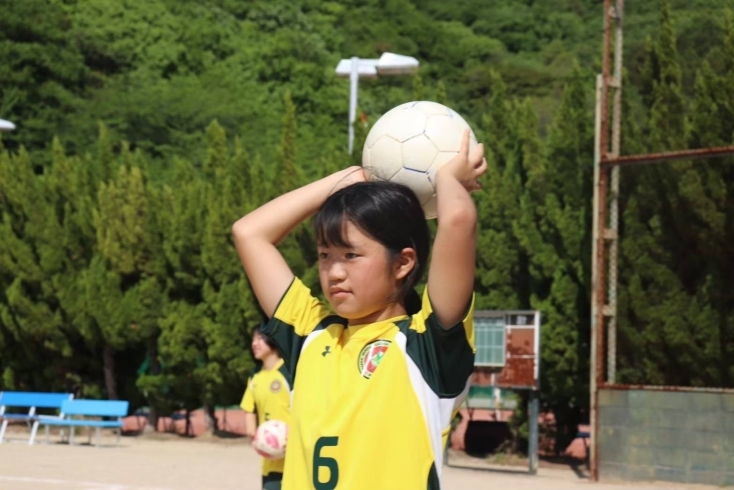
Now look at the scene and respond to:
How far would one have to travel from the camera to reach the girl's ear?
3043mm

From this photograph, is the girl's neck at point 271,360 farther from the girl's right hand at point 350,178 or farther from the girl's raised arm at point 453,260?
the girl's raised arm at point 453,260

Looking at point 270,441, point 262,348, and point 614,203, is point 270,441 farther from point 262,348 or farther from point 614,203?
point 614,203

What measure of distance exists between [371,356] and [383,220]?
1.09 ft

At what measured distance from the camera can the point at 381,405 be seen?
290 cm

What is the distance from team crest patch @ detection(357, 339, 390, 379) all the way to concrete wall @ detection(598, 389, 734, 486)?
11.1 m

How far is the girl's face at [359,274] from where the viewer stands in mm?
2994

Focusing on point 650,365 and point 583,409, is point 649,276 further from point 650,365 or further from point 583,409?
point 583,409

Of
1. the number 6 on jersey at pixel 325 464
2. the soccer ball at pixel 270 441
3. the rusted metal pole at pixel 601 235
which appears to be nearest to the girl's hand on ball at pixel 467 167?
the number 6 on jersey at pixel 325 464

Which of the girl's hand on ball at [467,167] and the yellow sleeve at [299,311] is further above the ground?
the girl's hand on ball at [467,167]

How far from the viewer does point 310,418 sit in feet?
9.80

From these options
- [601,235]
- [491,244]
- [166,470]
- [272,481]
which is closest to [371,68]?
[491,244]

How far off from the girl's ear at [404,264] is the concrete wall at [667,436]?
36.2 feet

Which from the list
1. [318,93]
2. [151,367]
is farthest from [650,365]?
[318,93]

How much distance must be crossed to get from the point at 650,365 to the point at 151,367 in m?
10.5
